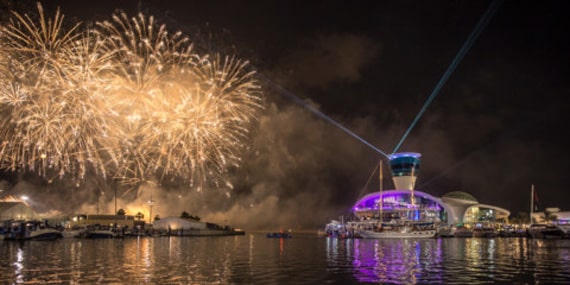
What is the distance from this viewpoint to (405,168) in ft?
590

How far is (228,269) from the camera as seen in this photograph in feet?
100.0

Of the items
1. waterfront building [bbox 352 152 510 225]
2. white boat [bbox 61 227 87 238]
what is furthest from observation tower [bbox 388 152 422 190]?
white boat [bbox 61 227 87 238]

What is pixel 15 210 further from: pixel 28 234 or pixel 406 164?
pixel 406 164

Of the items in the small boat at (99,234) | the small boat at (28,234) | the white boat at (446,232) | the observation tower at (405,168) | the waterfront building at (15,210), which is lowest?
the white boat at (446,232)

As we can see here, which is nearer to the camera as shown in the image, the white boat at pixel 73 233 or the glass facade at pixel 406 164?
the white boat at pixel 73 233

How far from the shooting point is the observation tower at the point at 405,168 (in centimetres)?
17800

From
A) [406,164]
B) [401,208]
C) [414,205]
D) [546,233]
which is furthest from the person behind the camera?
[406,164]

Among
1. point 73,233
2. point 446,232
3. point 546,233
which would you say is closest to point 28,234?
point 73,233

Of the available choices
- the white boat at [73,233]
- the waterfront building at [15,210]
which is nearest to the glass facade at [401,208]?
the white boat at [73,233]

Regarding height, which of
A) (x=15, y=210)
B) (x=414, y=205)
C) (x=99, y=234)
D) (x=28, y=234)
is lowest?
(x=99, y=234)

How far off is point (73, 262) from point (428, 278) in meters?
26.0

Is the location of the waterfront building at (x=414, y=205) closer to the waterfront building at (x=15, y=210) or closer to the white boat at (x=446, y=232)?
the white boat at (x=446, y=232)

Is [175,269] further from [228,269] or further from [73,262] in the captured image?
[73,262]

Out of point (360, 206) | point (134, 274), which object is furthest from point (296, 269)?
point (360, 206)
